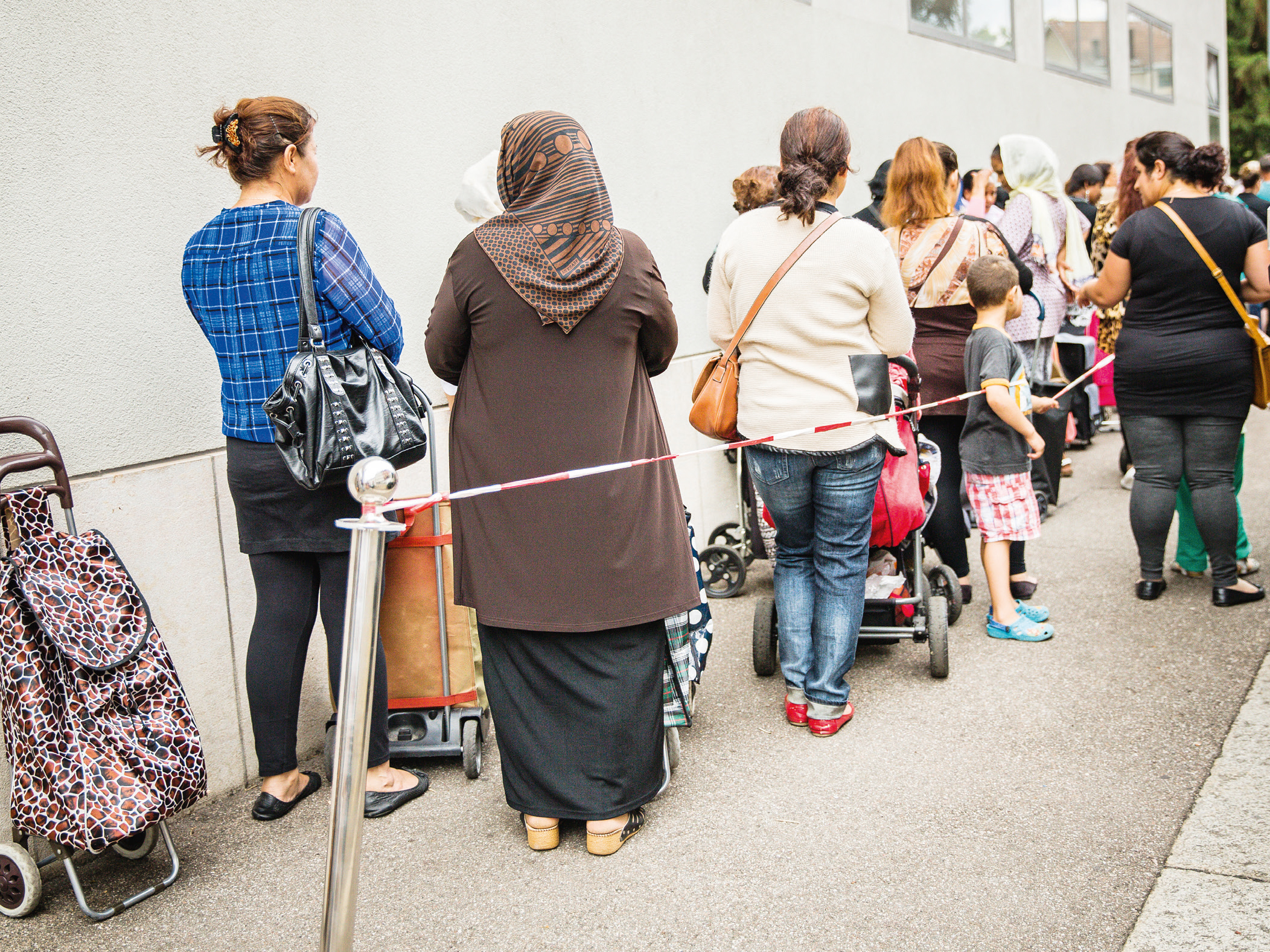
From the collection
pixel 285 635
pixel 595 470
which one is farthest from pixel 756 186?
pixel 285 635

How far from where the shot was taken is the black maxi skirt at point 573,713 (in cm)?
312

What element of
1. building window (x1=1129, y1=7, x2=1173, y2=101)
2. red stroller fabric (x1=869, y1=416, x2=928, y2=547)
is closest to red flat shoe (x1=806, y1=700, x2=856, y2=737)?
red stroller fabric (x1=869, y1=416, x2=928, y2=547)

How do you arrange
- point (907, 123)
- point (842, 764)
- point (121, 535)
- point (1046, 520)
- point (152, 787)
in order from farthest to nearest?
1. point (907, 123)
2. point (1046, 520)
3. point (842, 764)
4. point (121, 535)
5. point (152, 787)

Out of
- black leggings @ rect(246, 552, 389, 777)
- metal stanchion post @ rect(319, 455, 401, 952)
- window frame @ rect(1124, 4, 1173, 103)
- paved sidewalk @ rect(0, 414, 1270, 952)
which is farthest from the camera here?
window frame @ rect(1124, 4, 1173, 103)

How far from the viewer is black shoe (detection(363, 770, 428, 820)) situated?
3.46 m

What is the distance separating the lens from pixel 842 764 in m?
3.62

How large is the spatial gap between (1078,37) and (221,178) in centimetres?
1142

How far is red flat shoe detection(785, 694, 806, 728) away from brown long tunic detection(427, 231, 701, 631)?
1.04m

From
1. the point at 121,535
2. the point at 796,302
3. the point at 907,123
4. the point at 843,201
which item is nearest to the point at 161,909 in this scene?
the point at 121,535

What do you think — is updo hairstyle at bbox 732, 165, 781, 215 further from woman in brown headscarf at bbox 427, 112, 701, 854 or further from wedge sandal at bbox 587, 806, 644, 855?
wedge sandal at bbox 587, 806, 644, 855

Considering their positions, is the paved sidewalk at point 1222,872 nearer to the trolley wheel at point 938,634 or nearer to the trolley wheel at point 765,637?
the trolley wheel at point 938,634

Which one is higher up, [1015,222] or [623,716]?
[1015,222]

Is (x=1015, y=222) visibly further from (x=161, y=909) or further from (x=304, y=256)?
(x=161, y=909)

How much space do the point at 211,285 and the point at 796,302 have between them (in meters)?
1.73
